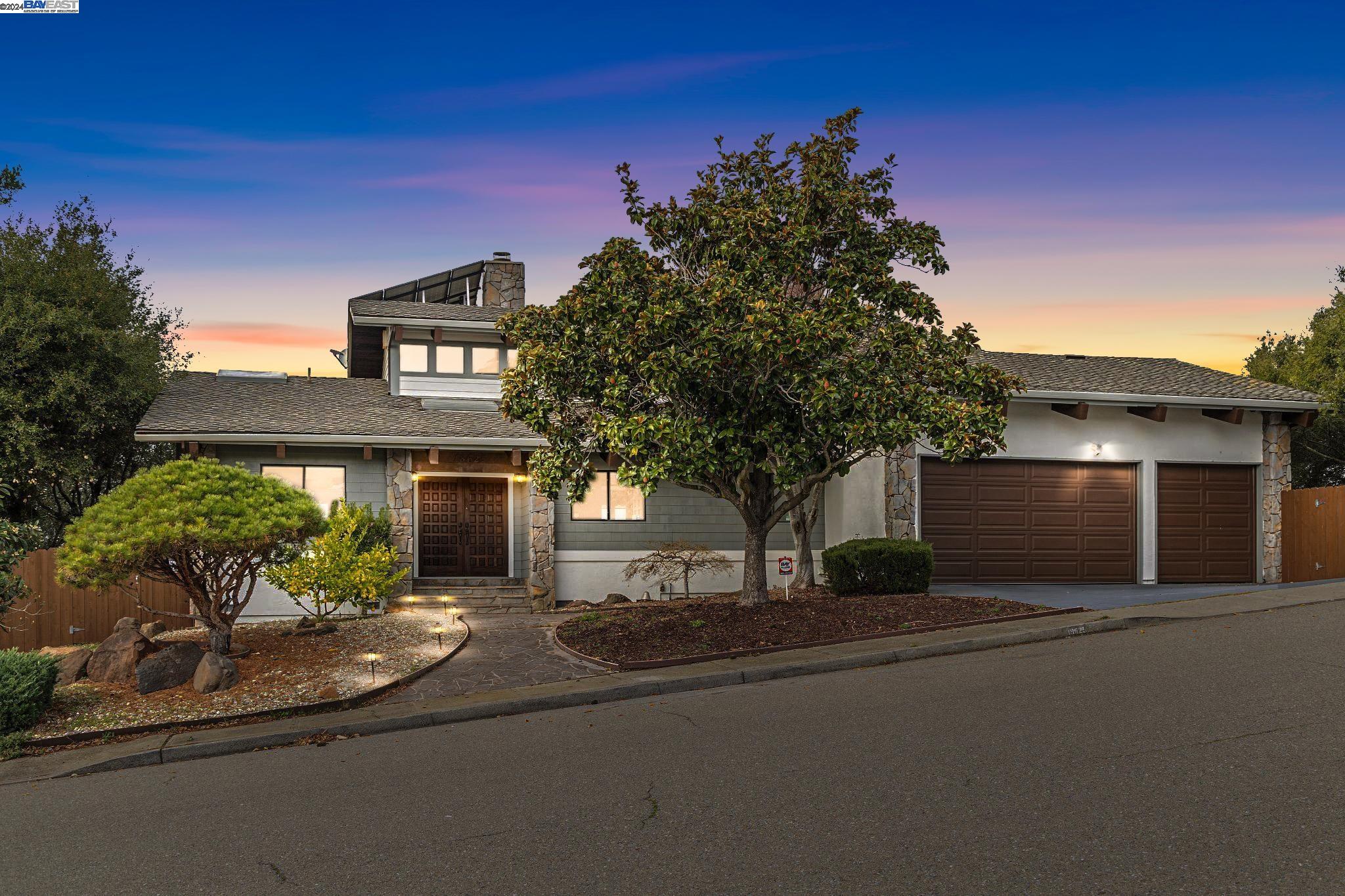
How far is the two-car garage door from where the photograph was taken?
17.5m

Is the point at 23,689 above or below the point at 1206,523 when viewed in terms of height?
below

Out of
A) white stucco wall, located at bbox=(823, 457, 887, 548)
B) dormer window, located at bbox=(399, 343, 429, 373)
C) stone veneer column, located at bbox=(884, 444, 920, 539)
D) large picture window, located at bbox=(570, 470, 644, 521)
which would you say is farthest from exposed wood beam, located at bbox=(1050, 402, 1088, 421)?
dormer window, located at bbox=(399, 343, 429, 373)

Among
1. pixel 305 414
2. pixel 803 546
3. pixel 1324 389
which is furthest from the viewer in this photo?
pixel 1324 389

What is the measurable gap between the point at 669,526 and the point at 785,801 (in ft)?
43.1

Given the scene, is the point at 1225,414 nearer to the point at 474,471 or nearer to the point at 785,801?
the point at 474,471

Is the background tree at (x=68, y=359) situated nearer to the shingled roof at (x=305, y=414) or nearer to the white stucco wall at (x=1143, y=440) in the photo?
the shingled roof at (x=305, y=414)

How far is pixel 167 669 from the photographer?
10.0 metres

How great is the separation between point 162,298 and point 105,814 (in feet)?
67.9

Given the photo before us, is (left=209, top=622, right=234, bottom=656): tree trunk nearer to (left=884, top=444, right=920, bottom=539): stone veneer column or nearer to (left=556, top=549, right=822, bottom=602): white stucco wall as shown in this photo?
(left=556, top=549, right=822, bottom=602): white stucco wall

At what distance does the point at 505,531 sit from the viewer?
1848 cm

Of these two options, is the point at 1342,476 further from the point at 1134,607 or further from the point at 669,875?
the point at 669,875

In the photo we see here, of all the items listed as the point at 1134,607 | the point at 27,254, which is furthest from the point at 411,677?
the point at 27,254

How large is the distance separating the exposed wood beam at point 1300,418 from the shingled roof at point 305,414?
49.2 ft

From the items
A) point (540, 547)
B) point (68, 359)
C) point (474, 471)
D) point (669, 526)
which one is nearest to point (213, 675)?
point (540, 547)
